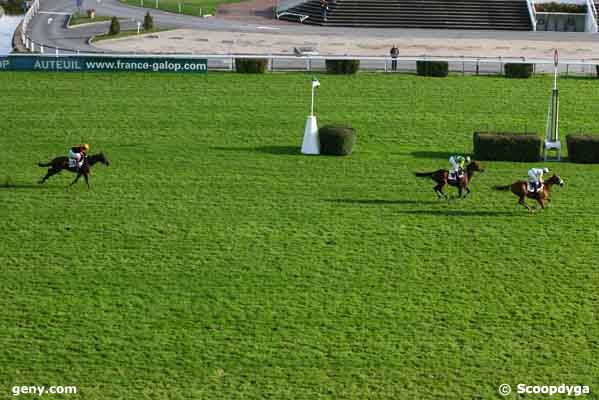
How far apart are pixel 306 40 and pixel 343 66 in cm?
1327

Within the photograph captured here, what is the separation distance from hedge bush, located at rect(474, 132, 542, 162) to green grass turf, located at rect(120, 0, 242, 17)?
125 feet

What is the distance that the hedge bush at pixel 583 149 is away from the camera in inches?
1443

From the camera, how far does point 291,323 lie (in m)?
24.2

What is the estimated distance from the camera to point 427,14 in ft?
220

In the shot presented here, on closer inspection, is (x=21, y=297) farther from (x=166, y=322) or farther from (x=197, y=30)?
(x=197, y=30)

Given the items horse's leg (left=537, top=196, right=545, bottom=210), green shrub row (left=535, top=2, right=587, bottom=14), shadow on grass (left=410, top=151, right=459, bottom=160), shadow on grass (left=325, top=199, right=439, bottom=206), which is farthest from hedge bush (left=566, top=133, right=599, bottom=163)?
green shrub row (left=535, top=2, right=587, bottom=14)

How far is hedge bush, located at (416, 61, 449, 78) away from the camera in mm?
49094

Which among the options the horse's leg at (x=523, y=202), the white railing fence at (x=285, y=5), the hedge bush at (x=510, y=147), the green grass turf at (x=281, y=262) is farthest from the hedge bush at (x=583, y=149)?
the white railing fence at (x=285, y=5)

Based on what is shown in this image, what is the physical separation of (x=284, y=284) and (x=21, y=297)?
227 inches

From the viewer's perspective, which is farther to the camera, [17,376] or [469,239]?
[469,239]

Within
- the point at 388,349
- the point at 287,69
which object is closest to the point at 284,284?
the point at 388,349

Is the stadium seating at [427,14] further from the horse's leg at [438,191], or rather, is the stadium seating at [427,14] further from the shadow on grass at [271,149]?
the horse's leg at [438,191]

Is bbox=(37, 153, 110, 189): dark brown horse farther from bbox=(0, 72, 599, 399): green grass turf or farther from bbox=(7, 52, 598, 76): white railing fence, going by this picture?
bbox=(7, 52, 598, 76): white railing fence

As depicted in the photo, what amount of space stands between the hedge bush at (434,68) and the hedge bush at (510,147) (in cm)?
1253
